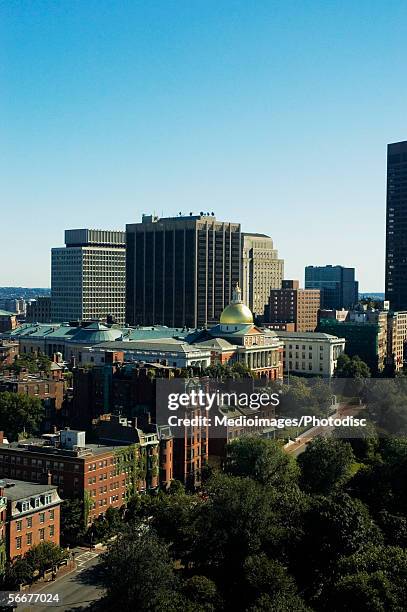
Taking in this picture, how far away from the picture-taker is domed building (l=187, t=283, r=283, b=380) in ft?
491

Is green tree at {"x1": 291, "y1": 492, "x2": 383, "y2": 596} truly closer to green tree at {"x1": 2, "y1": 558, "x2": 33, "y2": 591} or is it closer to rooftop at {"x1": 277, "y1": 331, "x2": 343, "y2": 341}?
green tree at {"x1": 2, "y1": 558, "x2": 33, "y2": 591}

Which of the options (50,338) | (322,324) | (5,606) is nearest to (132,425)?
(5,606)

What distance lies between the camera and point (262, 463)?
7681 centimetres

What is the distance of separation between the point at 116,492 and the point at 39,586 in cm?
1517

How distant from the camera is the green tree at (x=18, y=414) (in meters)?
95.0

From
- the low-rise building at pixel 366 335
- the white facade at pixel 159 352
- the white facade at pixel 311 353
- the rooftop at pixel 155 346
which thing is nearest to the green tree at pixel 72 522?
the white facade at pixel 159 352

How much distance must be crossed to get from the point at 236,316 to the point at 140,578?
108254 millimetres

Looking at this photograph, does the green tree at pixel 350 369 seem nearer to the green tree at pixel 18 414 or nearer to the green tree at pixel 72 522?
the green tree at pixel 18 414

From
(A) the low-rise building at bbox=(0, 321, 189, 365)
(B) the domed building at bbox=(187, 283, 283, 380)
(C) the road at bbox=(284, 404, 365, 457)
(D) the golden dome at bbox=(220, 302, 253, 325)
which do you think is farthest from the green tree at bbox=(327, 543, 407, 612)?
(D) the golden dome at bbox=(220, 302, 253, 325)

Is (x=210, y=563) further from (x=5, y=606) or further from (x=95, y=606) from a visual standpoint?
(x=5, y=606)

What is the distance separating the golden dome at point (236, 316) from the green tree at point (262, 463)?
76.4 metres

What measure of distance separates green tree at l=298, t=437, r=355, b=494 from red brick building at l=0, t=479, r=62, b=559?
2441 centimetres

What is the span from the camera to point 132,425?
80625mm

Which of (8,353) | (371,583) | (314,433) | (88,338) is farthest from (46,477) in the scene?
(88,338)
